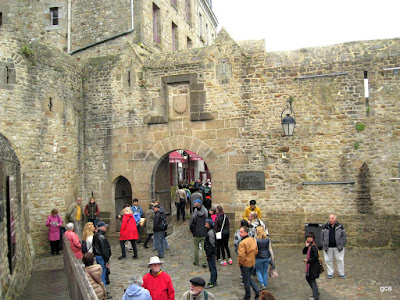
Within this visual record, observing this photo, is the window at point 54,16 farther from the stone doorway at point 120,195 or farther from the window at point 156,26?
the stone doorway at point 120,195

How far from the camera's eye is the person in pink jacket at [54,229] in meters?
9.95

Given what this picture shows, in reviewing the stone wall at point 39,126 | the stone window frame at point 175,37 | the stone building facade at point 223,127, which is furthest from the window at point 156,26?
the stone wall at point 39,126

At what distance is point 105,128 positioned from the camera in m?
12.1

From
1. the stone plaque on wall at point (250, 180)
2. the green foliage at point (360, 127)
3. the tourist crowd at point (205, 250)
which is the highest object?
the green foliage at point (360, 127)

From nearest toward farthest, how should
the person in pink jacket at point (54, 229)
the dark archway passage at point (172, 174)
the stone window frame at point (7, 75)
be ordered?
the stone window frame at point (7, 75) < the person in pink jacket at point (54, 229) < the dark archway passage at point (172, 174)

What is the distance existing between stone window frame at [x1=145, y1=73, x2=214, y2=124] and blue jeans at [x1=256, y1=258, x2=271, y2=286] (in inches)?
206

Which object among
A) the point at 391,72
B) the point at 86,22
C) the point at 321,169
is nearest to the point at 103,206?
the point at 321,169

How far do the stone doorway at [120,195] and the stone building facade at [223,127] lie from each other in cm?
26

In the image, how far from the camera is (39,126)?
10516 millimetres

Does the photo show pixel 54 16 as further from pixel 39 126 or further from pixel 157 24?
pixel 39 126

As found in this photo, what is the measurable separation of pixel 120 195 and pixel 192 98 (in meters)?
4.00

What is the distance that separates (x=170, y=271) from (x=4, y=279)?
12.4 feet

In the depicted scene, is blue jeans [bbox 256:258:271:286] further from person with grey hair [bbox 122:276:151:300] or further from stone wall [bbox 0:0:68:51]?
stone wall [bbox 0:0:68:51]

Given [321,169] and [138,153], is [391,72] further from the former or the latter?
[138,153]
